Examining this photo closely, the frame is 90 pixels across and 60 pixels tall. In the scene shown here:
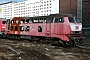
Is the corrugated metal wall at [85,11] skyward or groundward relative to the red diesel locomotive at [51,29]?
skyward

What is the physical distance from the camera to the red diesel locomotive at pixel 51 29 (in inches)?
634

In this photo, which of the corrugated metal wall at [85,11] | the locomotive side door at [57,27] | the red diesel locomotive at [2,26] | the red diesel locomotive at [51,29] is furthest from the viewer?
the corrugated metal wall at [85,11]

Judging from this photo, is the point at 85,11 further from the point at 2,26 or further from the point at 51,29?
the point at 51,29

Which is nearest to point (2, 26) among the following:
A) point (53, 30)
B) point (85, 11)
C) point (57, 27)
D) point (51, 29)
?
point (51, 29)

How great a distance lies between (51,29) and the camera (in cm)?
1770

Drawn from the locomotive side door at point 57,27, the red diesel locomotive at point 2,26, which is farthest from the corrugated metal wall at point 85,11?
the locomotive side door at point 57,27

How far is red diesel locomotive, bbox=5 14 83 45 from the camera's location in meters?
16.1

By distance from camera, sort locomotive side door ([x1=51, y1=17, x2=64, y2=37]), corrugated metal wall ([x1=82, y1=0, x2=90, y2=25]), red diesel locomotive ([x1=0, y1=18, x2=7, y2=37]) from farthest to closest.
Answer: corrugated metal wall ([x1=82, y1=0, x2=90, y2=25]) < red diesel locomotive ([x1=0, y1=18, x2=7, y2=37]) < locomotive side door ([x1=51, y1=17, x2=64, y2=37])

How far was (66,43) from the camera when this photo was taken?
16.3 metres

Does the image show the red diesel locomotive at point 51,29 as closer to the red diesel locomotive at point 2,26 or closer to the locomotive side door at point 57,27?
the locomotive side door at point 57,27

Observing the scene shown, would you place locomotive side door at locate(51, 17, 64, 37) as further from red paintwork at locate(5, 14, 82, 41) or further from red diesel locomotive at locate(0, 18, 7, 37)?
red diesel locomotive at locate(0, 18, 7, 37)

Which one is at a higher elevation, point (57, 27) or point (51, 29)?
point (57, 27)

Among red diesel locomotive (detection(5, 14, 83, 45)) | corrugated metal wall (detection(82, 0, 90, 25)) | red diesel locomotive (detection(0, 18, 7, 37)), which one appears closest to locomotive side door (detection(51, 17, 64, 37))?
red diesel locomotive (detection(5, 14, 83, 45))

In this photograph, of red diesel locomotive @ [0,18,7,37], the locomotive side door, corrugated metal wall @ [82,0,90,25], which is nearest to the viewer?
the locomotive side door
